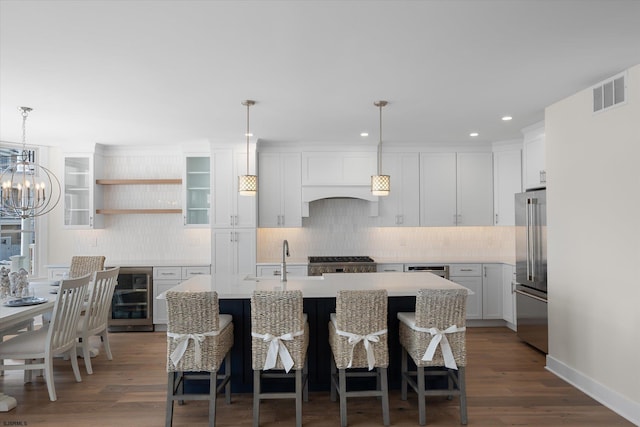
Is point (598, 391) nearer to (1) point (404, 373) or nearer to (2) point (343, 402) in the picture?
(1) point (404, 373)

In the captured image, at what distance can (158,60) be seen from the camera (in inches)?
115

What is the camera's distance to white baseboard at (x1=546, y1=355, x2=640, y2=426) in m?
3.04

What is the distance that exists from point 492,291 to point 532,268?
4.24ft

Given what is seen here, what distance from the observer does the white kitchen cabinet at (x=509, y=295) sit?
5.50 metres

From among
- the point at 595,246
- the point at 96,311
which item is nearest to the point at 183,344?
the point at 96,311

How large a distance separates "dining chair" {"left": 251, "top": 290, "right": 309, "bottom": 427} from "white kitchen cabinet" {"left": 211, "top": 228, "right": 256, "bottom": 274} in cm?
289

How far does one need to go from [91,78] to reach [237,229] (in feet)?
9.52

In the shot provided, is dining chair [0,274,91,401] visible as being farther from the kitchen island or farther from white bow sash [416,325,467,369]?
white bow sash [416,325,467,369]

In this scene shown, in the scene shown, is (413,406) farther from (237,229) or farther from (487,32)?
(237,229)

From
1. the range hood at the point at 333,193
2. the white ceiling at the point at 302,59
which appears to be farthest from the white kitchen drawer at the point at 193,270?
the white ceiling at the point at 302,59

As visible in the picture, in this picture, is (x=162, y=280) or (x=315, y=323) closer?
(x=315, y=323)

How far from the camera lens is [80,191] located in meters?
6.00

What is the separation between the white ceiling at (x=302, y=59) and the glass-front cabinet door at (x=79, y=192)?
1182 millimetres

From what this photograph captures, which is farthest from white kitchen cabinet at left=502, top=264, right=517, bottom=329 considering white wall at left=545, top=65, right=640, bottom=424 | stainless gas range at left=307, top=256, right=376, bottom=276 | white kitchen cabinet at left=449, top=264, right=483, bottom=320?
stainless gas range at left=307, top=256, right=376, bottom=276
